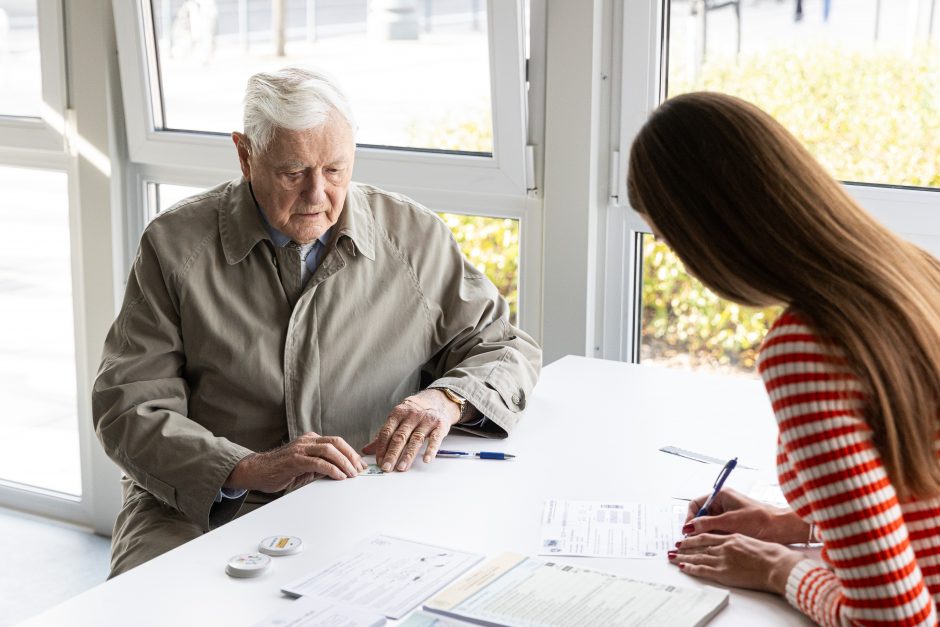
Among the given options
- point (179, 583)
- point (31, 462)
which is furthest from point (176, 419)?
point (31, 462)

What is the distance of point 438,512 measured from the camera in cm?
162

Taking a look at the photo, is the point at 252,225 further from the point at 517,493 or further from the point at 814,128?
the point at 814,128

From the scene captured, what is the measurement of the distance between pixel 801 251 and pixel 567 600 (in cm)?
51

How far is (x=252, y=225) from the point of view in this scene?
82.0 inches

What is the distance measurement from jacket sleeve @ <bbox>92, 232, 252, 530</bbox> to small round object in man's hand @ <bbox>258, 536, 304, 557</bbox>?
0.36 meters

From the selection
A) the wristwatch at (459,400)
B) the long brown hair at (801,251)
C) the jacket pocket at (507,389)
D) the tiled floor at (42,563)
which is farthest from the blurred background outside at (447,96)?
the long brown hair at (801,251)

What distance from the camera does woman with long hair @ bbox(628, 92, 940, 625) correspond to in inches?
44.8

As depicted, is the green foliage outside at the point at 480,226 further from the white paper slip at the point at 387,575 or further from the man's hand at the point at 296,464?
the white paper slip at the point at 387,575

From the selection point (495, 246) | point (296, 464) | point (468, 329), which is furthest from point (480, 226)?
point (296, 464)

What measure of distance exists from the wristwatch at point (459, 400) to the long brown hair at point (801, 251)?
2.59 feet

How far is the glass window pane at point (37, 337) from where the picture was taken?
3715 mm

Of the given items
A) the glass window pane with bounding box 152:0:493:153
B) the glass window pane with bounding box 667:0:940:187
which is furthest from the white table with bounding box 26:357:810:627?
the glass window pane with bounding box 152:0:493:153

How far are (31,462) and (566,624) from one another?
3.22m

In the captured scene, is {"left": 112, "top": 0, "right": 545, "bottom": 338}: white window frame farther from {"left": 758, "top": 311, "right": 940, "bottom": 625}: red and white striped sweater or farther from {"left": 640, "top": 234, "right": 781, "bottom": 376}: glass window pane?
{"left": 758, "top": 311, "right": 940, "bottom": 625}: red and white striped sweater
